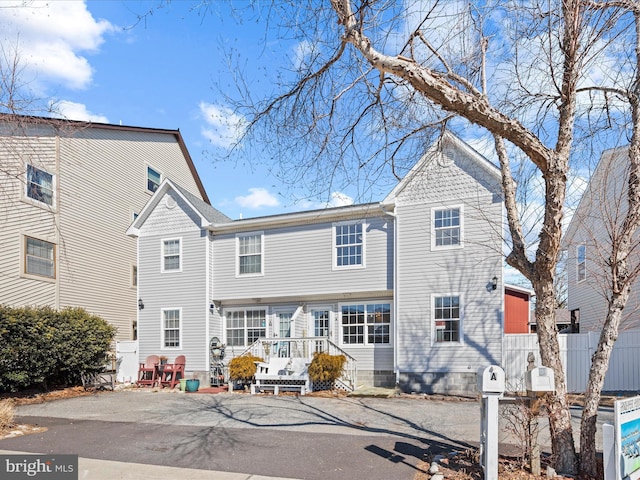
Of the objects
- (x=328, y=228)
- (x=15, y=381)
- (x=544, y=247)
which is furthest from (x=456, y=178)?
(x=15, y=381)

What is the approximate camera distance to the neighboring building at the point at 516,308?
58.4 ft

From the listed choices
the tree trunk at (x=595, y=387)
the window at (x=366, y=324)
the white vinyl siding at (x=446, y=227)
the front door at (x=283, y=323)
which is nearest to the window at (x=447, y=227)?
the white vinyl siding at (x=446, y=227)

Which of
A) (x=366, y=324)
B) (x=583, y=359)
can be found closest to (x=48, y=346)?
(x=366, y=324)

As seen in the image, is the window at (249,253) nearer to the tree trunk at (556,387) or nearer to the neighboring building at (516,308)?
the neighboring building at (516,308)

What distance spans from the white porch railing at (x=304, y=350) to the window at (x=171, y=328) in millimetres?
3119

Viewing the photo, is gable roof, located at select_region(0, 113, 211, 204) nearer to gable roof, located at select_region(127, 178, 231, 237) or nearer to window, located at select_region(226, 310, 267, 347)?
gable roof, located at select_region(127, 178, 231, 237)

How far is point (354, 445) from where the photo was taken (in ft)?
24.4

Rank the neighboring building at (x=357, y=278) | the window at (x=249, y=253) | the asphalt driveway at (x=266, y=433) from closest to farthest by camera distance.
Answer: the asphalt driveway at (x=266, y=433) → the neighboring building at (x=357, y=278) → the window at (x=249, y=253)

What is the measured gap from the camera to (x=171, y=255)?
17375 millimetres

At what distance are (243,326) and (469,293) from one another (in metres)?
7.77

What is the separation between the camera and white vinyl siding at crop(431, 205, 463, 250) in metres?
13.7

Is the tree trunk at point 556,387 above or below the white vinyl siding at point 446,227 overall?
below

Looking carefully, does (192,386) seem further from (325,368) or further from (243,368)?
(325,368)

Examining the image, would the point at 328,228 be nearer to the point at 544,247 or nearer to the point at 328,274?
the point at 328,274
